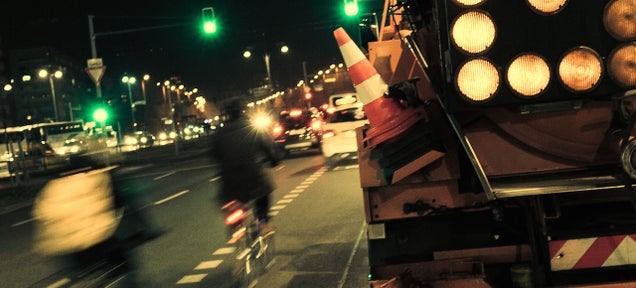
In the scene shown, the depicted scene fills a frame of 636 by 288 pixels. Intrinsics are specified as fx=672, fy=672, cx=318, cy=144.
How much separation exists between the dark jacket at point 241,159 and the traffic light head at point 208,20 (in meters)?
14.6

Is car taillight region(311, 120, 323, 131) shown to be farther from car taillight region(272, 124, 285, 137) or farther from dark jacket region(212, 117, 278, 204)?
dark jacket region(212, 117, 278, 204)

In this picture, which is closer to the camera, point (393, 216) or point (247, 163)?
point (393, 216)

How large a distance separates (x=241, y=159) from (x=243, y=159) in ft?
0.10

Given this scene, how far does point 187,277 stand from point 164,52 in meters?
36.8

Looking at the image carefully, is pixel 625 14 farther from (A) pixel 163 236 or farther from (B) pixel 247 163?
(A) pixel 163 236

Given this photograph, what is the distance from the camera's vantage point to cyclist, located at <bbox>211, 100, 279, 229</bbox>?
688 centimetres

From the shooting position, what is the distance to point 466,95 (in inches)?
120

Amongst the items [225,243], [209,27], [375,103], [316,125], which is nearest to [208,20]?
[209,27]

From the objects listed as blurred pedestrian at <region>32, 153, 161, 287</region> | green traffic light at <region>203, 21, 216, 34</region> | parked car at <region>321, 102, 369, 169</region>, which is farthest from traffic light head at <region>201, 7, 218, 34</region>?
blurred pedestrian at <region>32, 153, 161, 287</region>

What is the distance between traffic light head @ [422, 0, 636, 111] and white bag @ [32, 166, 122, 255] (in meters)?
4.28

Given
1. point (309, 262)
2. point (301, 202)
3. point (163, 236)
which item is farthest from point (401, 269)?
point (301, 202)

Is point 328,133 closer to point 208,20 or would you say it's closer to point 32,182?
point 208,20

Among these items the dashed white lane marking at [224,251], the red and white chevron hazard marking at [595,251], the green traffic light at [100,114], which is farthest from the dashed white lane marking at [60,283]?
the green traffic light at [100,114]

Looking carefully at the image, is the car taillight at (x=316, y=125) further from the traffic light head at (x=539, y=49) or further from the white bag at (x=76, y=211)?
the traffic light head at (x=539, y=49)
